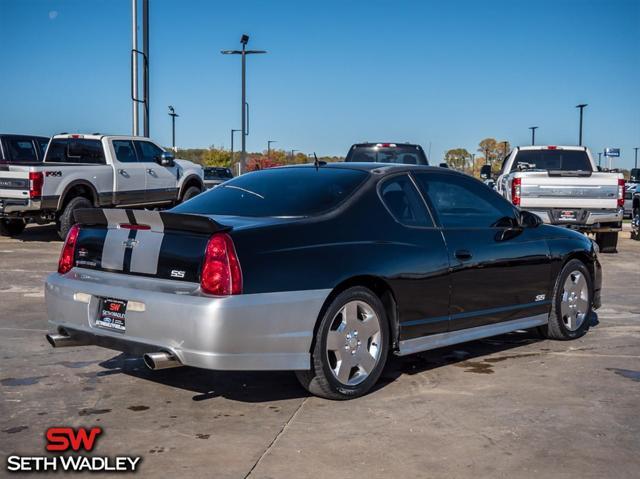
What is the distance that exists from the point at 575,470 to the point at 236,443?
167cm

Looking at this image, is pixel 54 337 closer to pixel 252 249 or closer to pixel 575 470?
pixel 252 249

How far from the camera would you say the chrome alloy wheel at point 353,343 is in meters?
4.99

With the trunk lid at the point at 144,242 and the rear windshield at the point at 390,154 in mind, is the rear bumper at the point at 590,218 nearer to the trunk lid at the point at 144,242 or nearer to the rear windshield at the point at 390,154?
the rear windshield at the point at 390,154

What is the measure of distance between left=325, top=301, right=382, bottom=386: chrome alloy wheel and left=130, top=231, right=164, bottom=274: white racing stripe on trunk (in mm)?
1123

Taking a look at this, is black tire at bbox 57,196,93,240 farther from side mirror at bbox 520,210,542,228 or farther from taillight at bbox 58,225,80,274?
side mirror at bbox 520,210,542,228

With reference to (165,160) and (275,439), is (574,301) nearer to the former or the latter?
(275,439)

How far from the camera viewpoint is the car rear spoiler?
4.63 metres

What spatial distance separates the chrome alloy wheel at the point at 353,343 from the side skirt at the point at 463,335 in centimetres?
27

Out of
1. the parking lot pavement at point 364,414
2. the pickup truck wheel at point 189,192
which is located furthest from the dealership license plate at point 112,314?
the pickup truck wheel at point 189,192

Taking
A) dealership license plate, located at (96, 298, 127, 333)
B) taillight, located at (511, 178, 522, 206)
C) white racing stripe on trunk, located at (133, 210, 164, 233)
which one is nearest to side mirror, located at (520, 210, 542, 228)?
white racing stripe on trunk, located at (133, 210, 164, 233)

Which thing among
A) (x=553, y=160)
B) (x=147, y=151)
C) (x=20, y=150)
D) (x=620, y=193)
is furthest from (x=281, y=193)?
(x=20, y=150)

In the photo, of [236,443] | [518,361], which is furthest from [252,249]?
[518,361]

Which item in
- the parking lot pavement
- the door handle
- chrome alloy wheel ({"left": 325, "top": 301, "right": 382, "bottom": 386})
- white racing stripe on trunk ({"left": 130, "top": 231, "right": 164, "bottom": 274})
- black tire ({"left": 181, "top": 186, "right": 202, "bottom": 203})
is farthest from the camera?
black tire ({"left": 181, "top": 186, "right": 202, "bottom": 203})

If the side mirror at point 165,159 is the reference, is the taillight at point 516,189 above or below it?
below
